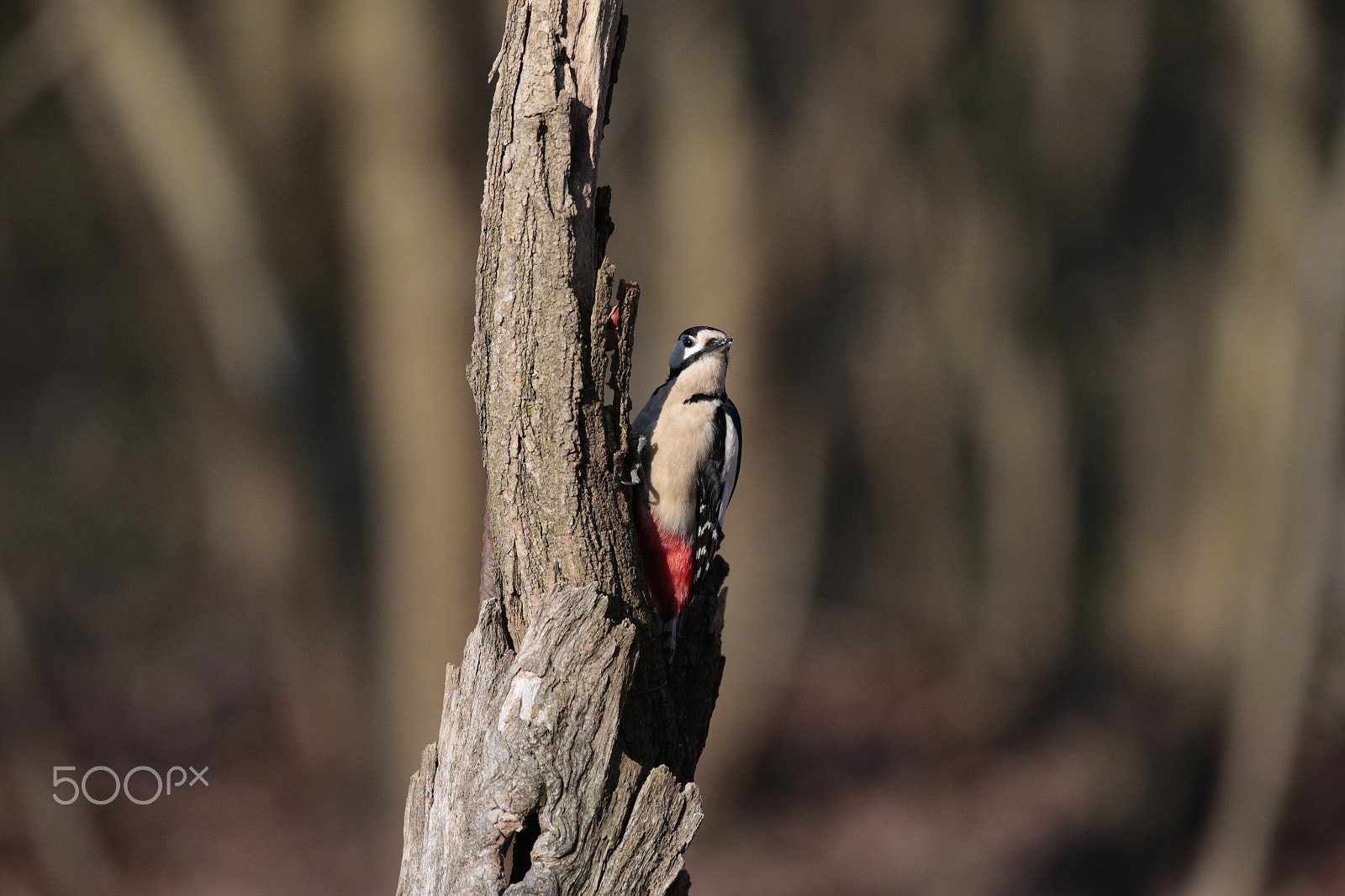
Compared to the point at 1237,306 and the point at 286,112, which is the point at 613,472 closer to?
the point at 1237,306

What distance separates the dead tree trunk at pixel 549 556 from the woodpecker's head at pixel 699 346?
0.98 metres

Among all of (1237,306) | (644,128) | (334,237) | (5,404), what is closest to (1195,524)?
(1237,306)

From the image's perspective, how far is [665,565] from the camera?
3098mm

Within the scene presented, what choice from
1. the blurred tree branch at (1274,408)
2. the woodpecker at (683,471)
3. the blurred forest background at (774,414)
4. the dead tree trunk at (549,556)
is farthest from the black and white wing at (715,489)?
the blurred tree branch at (1274,408)

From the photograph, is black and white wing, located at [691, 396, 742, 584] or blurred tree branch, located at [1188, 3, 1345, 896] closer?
black and white wing, located at [691, 396, 742, 584]

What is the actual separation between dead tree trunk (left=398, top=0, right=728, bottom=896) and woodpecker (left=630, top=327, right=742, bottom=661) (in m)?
0.36

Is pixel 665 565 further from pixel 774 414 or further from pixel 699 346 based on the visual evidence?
pixel 774 414

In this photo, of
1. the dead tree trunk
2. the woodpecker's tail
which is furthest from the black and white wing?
the dead tree trunk

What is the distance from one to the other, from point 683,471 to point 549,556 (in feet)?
2.87

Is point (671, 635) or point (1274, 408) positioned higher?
point (1274, 408)

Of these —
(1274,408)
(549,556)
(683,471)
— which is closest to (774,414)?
(1274,408)

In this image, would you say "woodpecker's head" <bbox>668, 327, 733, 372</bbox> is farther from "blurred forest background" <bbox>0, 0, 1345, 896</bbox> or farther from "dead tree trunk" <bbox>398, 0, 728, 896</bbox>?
"blurred forest background" <bbox>0, 0, 1345, 896</bbox>

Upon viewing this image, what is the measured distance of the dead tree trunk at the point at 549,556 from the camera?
2.29 m

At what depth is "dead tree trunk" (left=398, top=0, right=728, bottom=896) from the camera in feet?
7.51
